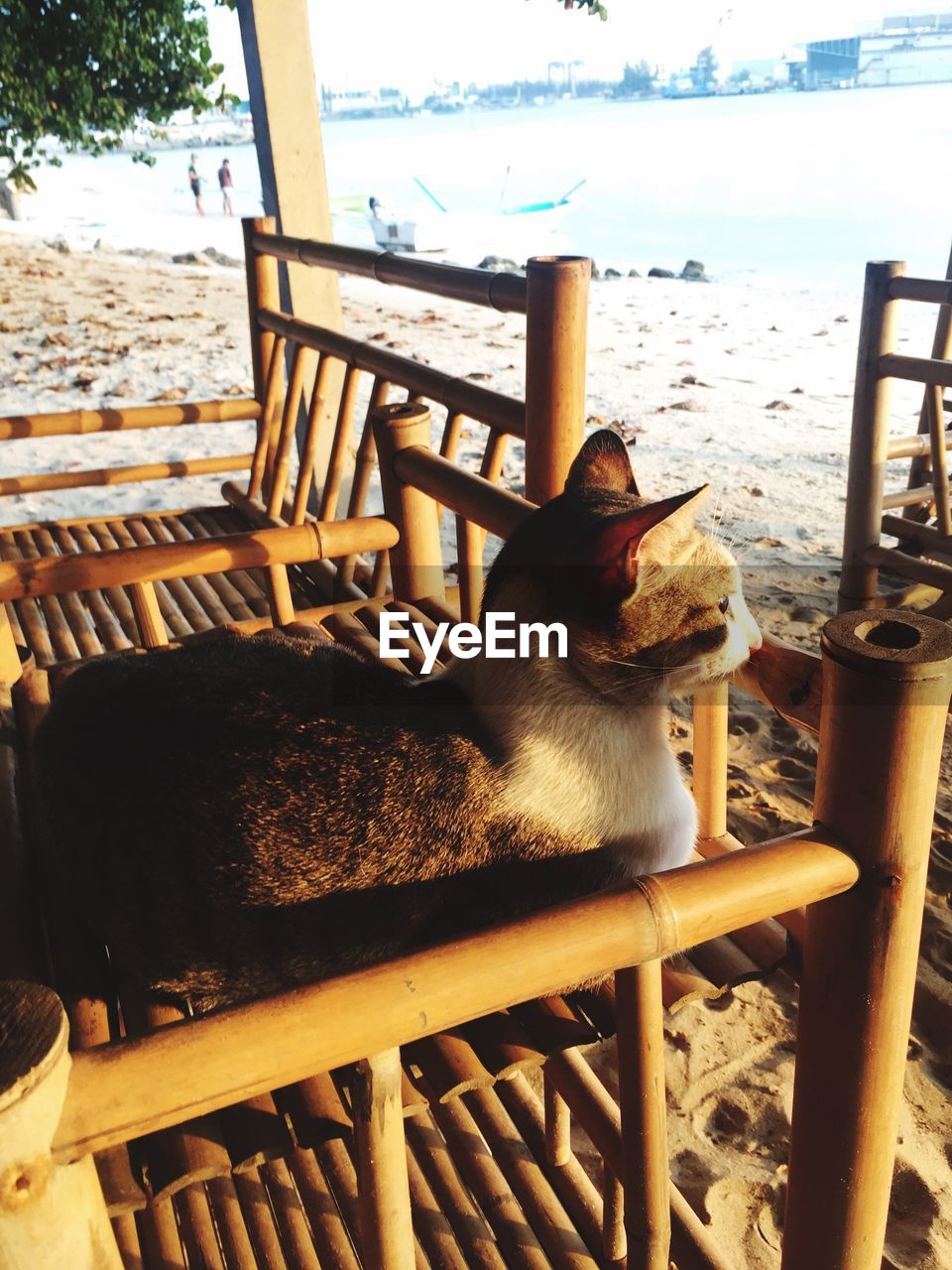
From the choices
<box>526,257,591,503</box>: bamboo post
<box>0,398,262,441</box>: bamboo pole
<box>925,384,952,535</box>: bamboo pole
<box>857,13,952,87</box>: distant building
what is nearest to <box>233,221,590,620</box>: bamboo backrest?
<box>526,257,591,503</box>: bamboo post

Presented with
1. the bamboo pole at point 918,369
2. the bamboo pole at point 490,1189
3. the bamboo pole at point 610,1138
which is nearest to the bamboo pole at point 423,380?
the bamboo pole at point 610,1138

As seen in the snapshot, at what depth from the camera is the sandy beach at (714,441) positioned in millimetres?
2016

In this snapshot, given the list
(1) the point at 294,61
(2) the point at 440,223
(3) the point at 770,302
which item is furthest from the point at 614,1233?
(2) the point at 440,223

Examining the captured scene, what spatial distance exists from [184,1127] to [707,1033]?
153cm

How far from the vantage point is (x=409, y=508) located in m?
2.17

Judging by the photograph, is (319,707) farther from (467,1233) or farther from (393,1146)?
(467,1233)

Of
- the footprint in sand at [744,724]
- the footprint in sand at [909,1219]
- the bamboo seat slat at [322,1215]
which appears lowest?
the footprint in sand at [909,1219]

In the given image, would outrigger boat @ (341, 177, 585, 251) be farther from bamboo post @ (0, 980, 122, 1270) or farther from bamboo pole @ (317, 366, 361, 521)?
bamboo post @ (0, 980, 122, 1270)

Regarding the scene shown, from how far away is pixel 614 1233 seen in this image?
158cm

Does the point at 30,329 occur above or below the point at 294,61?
below

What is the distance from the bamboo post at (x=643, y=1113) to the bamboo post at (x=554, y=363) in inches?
47.5

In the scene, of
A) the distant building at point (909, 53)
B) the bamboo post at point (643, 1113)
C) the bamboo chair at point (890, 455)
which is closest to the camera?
the bamboo post at point (643, 1113)

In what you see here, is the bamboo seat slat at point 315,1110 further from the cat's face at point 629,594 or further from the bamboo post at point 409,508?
the bamboo post at point 409,508

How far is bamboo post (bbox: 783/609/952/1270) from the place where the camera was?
909 millimetres
